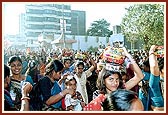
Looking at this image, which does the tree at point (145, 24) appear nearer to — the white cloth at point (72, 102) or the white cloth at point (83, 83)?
the white cloth at point (83, 83)

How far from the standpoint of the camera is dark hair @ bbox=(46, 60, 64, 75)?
14.8 feet

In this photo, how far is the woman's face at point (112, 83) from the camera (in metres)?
4.45

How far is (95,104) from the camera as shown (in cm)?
454

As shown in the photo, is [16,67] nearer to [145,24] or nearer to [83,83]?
[83,83]

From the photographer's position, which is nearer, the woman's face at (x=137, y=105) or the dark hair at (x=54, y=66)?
the woman's face at (x=137, y=105)

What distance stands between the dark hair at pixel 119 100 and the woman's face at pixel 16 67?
1376mm

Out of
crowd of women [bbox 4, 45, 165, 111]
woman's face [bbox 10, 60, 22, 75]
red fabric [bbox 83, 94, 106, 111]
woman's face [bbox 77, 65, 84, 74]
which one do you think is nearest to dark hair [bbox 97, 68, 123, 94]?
crowd of women [bbox 4, 45, 165, 111]

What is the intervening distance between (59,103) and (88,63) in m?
0.76

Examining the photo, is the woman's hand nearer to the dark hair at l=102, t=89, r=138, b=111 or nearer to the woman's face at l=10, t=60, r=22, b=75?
the woman's face at l=10, t=60, r=22, b=75

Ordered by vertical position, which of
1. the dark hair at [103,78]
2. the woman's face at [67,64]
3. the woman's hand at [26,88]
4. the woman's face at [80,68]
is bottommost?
the woman's hand at [26,88]

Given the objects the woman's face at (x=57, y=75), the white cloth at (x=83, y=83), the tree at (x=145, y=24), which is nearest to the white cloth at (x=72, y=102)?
the white cloth at (x=83, y=83)

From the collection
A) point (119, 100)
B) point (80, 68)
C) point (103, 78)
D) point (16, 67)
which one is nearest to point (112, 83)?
point (103, 78)

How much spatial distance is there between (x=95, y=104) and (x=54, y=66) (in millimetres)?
851

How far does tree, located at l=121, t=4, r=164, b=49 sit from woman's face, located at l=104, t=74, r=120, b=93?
667 millimetres
